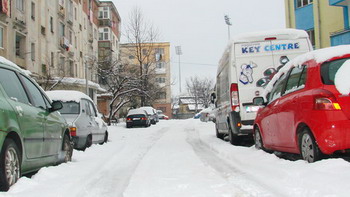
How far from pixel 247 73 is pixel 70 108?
193 inches

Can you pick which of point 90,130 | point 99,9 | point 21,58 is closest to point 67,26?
point 21,58

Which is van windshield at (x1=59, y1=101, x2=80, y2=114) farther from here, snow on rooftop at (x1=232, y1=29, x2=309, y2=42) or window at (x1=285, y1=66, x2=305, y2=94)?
window at (x1=285, y1=66, x2=305, y2=94)

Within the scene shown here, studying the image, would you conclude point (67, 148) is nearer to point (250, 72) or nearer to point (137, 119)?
point (250, 72)

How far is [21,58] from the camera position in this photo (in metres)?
25.3

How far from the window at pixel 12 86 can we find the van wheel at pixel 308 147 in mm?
4209

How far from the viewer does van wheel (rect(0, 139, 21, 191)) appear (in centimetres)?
437

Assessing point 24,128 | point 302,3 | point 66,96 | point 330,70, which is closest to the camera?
point 24,128

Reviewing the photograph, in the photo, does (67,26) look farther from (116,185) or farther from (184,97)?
(184,97)

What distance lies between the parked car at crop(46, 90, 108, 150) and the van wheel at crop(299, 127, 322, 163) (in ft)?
18.8

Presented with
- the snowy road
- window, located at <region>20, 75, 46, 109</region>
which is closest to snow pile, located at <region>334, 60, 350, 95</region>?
the snowy road

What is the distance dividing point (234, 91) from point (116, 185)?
5.20 m

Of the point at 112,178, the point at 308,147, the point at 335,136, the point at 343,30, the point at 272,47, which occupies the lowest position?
the point at 112,178

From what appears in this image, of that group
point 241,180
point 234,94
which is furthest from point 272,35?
point 241,180

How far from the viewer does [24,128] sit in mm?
5055
